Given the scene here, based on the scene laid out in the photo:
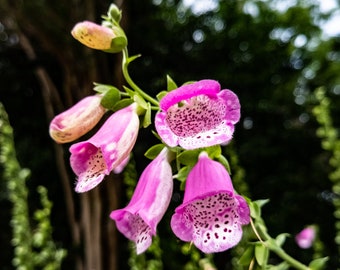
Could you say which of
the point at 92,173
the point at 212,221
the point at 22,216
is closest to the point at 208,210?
the point at 212,221

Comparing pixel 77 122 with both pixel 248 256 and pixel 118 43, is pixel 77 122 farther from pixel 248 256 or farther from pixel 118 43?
pixel 248 256

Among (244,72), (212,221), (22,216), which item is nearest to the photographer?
(212,221)

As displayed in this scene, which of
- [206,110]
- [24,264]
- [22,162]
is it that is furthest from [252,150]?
[206,110]

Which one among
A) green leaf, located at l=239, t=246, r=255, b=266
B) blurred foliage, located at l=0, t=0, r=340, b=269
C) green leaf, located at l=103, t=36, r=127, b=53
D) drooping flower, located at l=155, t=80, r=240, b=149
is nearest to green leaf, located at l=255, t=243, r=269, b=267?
green leaf, located at l=239, t=246, r=255, b=266

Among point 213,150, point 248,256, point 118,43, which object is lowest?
point 248,256

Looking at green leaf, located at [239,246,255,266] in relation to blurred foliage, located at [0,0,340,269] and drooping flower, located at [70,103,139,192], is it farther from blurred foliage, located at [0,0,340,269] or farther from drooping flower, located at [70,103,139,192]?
blurred foliage, located at [0,0,340,269]

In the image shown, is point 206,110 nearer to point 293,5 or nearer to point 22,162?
point 22,162
